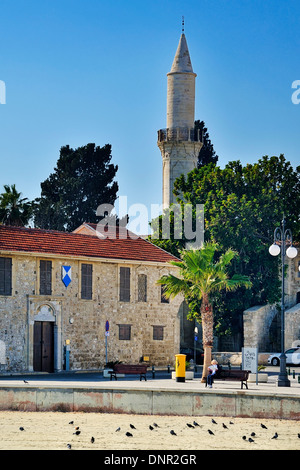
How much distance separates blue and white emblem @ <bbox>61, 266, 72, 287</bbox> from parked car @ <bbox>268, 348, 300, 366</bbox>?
45.7 feet

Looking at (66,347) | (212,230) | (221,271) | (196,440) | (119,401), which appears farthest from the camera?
(212,230)

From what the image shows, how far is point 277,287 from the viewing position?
59.8 m

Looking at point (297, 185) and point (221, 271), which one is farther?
point (297, 185)

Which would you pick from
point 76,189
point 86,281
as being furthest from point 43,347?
point 76,189

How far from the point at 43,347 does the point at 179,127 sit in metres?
29.9

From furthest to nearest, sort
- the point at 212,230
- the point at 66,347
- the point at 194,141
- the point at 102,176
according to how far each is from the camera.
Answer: the point at 102,176
the point at 194,141
the point at 212,230
the point at 66,347

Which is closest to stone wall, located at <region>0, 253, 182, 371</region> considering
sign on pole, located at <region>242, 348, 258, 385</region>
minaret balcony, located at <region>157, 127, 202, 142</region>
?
sign on pole, located at <region>242, 348, 258, 385</region>

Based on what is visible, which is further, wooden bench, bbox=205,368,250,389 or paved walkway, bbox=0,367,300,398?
wooden bench, bbox=205,368,250,389

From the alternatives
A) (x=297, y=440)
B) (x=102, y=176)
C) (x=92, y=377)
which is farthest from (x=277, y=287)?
(x=297, y=440)

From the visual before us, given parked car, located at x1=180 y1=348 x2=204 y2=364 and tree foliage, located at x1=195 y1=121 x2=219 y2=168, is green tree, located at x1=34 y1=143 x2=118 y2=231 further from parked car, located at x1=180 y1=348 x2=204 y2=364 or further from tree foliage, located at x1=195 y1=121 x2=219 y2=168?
parked car, located at x1=180 y1=348 x2=204 y2=364

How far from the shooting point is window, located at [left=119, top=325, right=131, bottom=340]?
49312mm

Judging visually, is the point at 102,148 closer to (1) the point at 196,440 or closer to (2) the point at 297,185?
(2) the point at 297,185

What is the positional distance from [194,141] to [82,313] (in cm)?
2681

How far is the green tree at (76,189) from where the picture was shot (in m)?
80.0
